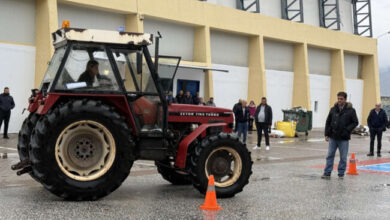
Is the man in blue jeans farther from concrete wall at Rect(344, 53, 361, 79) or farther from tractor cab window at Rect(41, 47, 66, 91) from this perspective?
concrete wall at Rect(344, 53, 361, 79)

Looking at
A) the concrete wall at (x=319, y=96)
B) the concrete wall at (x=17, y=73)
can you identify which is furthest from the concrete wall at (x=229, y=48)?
the concrete wall at (x=17, y=73)

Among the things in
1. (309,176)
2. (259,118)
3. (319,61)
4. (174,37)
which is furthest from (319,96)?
(309,176)

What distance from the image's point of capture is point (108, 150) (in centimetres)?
838

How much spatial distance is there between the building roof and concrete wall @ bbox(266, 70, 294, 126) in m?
25.9

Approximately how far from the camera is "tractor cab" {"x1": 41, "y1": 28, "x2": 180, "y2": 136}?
27.8 ft

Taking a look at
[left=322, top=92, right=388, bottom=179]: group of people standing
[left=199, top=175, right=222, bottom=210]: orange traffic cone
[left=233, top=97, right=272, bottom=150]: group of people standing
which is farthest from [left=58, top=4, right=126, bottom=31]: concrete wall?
[left=199, top=175, right=222, bottom=210]: orange traffic cone

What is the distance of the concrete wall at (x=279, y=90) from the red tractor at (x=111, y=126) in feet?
83.4

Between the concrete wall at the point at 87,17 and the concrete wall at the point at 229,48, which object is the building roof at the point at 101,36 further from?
the concrete wall at the point at 229,48

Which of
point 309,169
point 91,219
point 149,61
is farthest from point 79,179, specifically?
point 309,169

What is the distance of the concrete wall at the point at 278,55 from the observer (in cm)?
3459

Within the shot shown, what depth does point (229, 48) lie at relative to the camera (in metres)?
31.8

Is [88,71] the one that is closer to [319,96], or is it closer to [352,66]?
[319,96]

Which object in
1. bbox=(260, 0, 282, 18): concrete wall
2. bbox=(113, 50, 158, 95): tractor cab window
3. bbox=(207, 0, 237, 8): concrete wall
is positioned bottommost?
bbox=(113, 50, 158, 95): tractor cab window

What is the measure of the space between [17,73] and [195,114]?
14.7 metres
